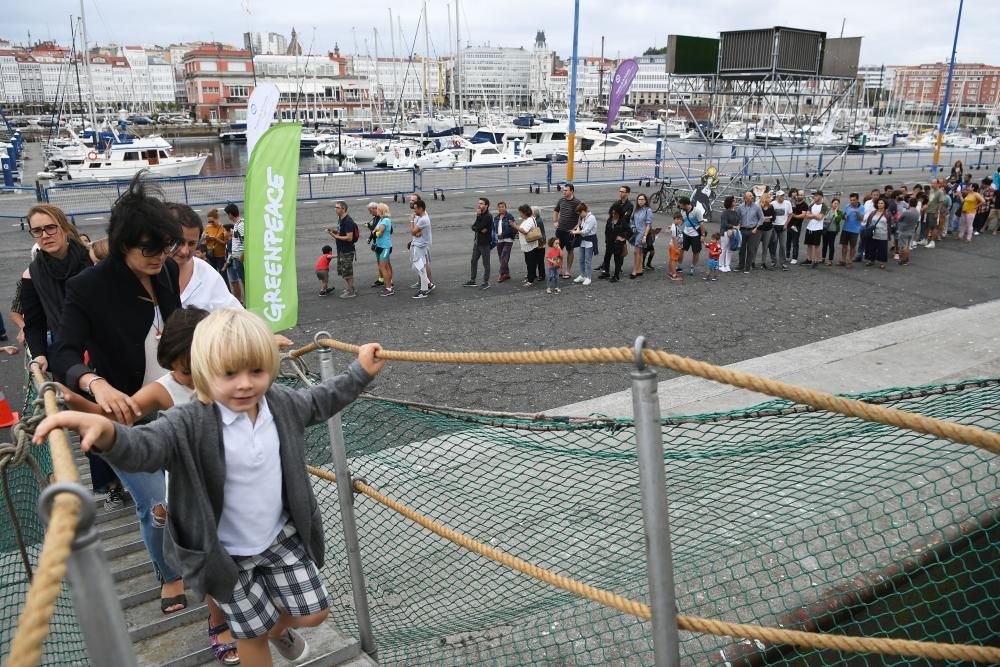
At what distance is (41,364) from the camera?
370 cm

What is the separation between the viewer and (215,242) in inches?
484

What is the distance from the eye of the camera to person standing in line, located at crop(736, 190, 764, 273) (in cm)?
1421

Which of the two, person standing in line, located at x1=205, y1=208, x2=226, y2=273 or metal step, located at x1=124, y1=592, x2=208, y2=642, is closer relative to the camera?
metal step, located at x1=124, y1=592, x2=208, y2=642

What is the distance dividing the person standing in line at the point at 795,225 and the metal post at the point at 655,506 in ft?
48.0

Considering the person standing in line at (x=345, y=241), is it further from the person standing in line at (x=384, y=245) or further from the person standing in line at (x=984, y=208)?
the person standing in line at (x=984, y=208)

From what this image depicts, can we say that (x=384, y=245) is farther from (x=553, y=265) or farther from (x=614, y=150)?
(x=614, y=150)

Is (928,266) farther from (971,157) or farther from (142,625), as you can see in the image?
(971,157)

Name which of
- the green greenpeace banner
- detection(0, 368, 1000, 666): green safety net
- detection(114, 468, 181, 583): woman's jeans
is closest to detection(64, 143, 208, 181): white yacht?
the green greenpeace banner

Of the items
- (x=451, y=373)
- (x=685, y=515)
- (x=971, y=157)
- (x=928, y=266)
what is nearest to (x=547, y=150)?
(x=971, y=157)

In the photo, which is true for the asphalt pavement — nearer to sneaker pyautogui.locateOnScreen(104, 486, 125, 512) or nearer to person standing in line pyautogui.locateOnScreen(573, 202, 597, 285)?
person standing in line pyautogui.locateOnScreen(573, 202, 597, 285)

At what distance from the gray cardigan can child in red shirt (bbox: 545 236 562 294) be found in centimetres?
1023

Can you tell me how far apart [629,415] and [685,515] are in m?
2.89

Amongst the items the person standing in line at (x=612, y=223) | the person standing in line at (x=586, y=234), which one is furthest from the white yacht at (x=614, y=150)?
the person standing in line at (x=586, y=234)

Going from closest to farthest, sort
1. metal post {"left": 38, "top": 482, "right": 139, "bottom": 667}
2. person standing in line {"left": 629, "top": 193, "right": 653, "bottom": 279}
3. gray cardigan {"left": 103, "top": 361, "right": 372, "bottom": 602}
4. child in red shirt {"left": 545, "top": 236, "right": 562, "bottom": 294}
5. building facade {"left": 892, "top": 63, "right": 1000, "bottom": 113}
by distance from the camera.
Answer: metal post {"left": 38, "top": 482, "right": 139, "bottom": 667}
gray cardigan {"left": 103, "top": 361, "right": 372, "bottom": 602}
child in red shirt {"left": 545, "top": 236, "right": 562, "bottom": 294}
person standing in line {"left": 629, "top": 193, "right": 653, "bottom": 279}
building facade {"left": 892, "top": 63, "right": 1000, "bottom": 113}
